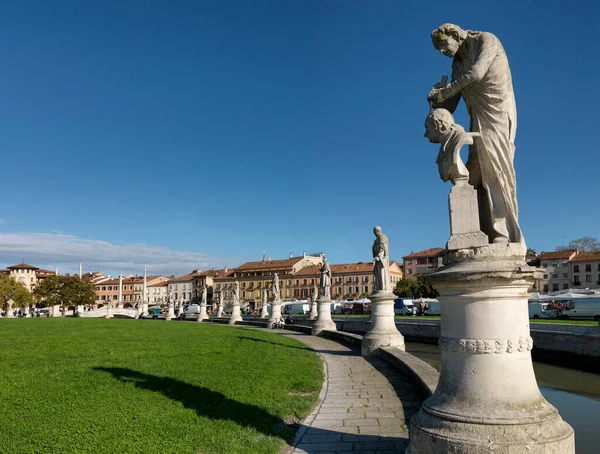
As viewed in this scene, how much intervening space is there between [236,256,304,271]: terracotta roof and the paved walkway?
A: 100 metres

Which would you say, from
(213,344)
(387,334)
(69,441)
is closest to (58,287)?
(213,344)

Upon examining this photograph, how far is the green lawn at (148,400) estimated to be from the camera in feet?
16.7

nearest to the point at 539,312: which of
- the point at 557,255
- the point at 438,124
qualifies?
the point at 438,124

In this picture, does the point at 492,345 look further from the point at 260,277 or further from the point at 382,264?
the point at 260,277

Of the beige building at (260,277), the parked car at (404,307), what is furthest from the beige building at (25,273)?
the parked car at (404,307)

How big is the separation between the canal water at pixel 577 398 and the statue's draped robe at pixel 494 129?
450cm

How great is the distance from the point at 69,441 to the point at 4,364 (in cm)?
588

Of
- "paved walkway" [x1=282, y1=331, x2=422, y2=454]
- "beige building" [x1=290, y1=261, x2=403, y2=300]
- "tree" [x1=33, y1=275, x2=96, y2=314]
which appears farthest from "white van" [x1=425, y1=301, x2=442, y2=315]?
"tree" [x1=33, y1=275, x2=96, y2=314]

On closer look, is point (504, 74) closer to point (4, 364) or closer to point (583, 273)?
point (4, 364)

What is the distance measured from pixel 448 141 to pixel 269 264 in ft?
364

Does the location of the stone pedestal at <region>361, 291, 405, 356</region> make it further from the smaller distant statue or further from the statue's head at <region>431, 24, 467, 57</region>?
the statue's head at <region>431, 24, 467, 57</region>

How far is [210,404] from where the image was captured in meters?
6.75

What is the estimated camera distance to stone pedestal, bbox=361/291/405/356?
45.0 ft

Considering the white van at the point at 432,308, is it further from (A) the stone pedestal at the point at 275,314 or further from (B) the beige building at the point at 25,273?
(B) the beige building at the point at 25,273
